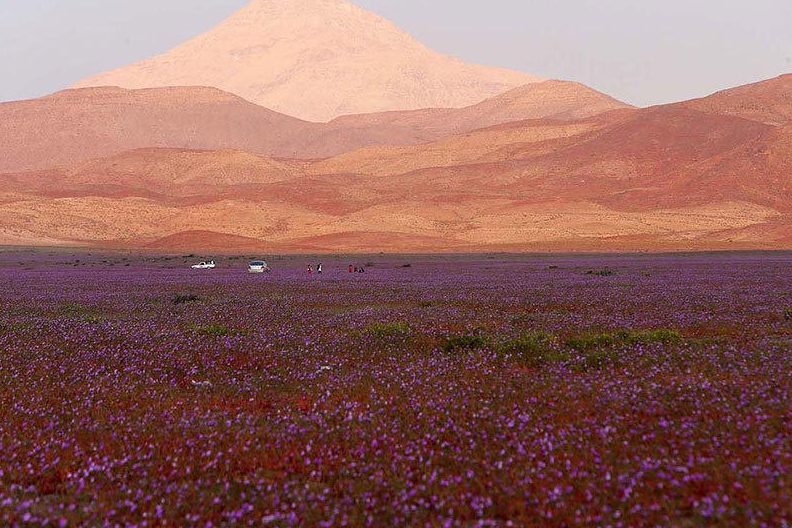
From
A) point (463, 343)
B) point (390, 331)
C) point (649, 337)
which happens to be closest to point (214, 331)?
point (390, 331)

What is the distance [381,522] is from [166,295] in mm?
24838

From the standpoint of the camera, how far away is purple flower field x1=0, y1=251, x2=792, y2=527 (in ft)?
21.5

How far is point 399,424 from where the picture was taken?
29.5 ft

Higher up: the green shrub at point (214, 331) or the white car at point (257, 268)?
the white car at point (257, 268)

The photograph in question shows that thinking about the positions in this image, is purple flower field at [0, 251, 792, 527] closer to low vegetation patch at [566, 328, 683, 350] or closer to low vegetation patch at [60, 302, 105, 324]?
low vegetation patch at [566, 328, 683, 350]

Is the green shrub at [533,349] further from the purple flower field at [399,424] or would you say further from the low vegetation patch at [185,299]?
the low vegetation patch at [185,299]

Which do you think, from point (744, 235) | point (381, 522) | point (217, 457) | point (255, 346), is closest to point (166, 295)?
point (255, 346)

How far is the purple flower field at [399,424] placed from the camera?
6551 mm

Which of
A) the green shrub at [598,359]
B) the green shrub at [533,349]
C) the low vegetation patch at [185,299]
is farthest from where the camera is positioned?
the low vegetation patch at [185,299]

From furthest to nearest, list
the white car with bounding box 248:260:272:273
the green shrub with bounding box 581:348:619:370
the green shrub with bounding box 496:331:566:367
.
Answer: the white car with bounding box 248:260:272:273, the green shrub with bounding box 496:331:566:367, the green shrub with bounding box 581:348:619:370

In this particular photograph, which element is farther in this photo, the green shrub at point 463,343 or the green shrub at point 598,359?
the green shrub at point 463,343

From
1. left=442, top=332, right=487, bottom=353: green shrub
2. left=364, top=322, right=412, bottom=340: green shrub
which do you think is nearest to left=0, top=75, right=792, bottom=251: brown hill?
left=364, top=322, right=412, bottom=340: green shrub

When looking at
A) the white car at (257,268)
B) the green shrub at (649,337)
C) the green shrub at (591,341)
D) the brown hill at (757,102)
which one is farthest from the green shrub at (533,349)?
the brown hill at (757,102)

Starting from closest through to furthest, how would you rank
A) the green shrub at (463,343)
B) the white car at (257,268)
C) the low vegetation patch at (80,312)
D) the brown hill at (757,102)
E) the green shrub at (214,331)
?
the green shrub at (463,343)
the green shrub at (214,331)
the low vegetation patch at (80,312)
the white car at (257,268)
the brown hill at (757,102)
